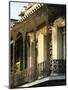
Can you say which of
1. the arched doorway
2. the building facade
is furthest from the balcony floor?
the arched doorway

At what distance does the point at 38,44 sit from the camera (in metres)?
2.68

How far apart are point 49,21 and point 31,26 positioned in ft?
0.64

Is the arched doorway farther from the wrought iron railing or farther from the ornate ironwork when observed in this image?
the ornate ironwork

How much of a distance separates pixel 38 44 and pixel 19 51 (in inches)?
8.2

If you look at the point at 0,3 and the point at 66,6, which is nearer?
the point at 0,3

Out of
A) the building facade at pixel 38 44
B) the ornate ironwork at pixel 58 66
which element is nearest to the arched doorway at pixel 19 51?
the building facade at pixel 38 44

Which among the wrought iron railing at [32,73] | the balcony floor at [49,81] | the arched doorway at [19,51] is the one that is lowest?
the balcony floor at [49,81]

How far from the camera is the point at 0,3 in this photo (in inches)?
102

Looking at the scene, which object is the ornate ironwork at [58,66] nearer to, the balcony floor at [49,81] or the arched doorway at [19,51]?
the balcony floor at [49,81]

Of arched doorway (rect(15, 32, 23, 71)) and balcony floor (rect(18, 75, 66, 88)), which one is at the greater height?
arched doorway (rect(15, 32, 23, 71))

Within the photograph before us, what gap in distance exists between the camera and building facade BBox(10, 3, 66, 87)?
262 cm

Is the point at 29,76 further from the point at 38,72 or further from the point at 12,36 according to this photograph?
the point at 12,36

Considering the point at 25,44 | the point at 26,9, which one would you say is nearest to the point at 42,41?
the point at 25,44

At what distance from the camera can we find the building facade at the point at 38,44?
2.62 m
